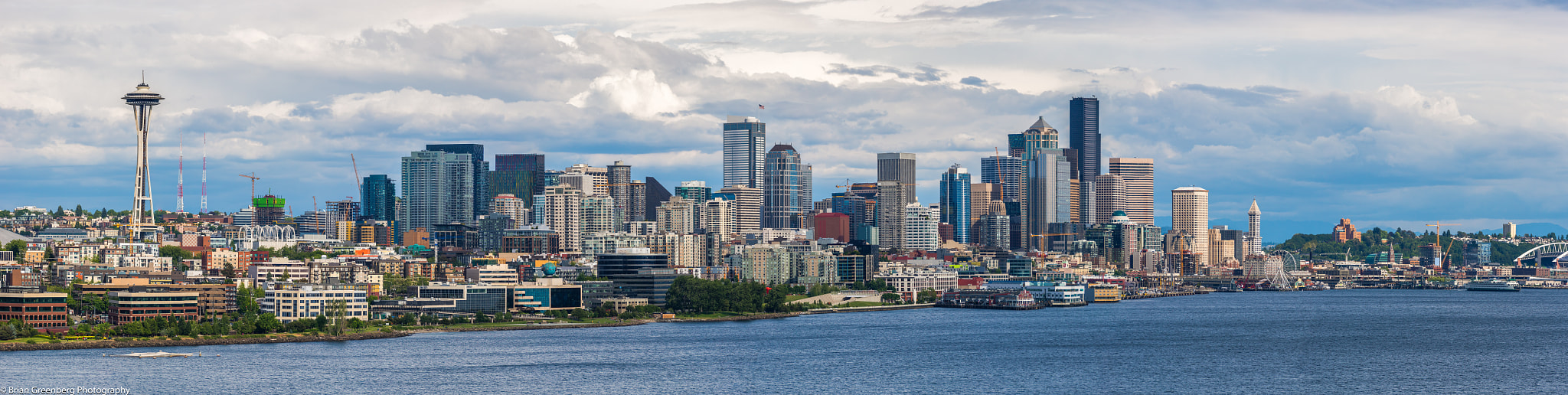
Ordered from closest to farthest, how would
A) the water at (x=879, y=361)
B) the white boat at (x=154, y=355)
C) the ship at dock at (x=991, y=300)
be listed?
1. the water at (x=879, y=361)
2. the white boat at (x=154, y=355)
3. the ship at dock at (x=991, y=300)

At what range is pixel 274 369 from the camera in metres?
76.7

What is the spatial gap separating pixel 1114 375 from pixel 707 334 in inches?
1416

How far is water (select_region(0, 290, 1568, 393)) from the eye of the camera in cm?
7194

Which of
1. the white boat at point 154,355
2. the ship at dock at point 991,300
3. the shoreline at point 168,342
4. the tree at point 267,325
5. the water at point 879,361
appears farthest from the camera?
the ship at dock at point 991,300

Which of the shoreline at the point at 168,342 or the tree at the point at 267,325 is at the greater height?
the tree at the point at 267,325

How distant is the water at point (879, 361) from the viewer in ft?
236

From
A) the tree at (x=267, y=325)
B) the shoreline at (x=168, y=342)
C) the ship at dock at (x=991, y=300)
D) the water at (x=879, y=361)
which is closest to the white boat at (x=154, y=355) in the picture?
the water at (x=879, y=361)

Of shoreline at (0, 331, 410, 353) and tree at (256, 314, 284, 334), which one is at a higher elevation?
tree at (256, 314, 284, 334)

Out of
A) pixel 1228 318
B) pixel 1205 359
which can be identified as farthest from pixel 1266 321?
pixel 1205 359

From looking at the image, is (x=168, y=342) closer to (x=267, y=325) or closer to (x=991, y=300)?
(x=267, y=325)

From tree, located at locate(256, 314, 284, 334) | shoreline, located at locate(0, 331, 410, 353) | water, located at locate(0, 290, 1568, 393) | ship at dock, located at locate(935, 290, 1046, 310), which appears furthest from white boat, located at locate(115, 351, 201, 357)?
ship at dock, located at locate(935, 290, 1046, 310)

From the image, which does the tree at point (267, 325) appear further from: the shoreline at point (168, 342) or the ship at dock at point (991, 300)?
the ship at dock at point (991, 300)

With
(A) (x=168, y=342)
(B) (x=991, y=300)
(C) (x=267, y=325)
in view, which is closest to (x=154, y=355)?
(A) (x=168, y=342)

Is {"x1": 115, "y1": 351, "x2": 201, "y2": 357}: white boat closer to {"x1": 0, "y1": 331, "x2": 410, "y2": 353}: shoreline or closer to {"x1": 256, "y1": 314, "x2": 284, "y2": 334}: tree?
{"x1": 0, "y1": 331, "x2": 410, "y2": 353}: shoreline
